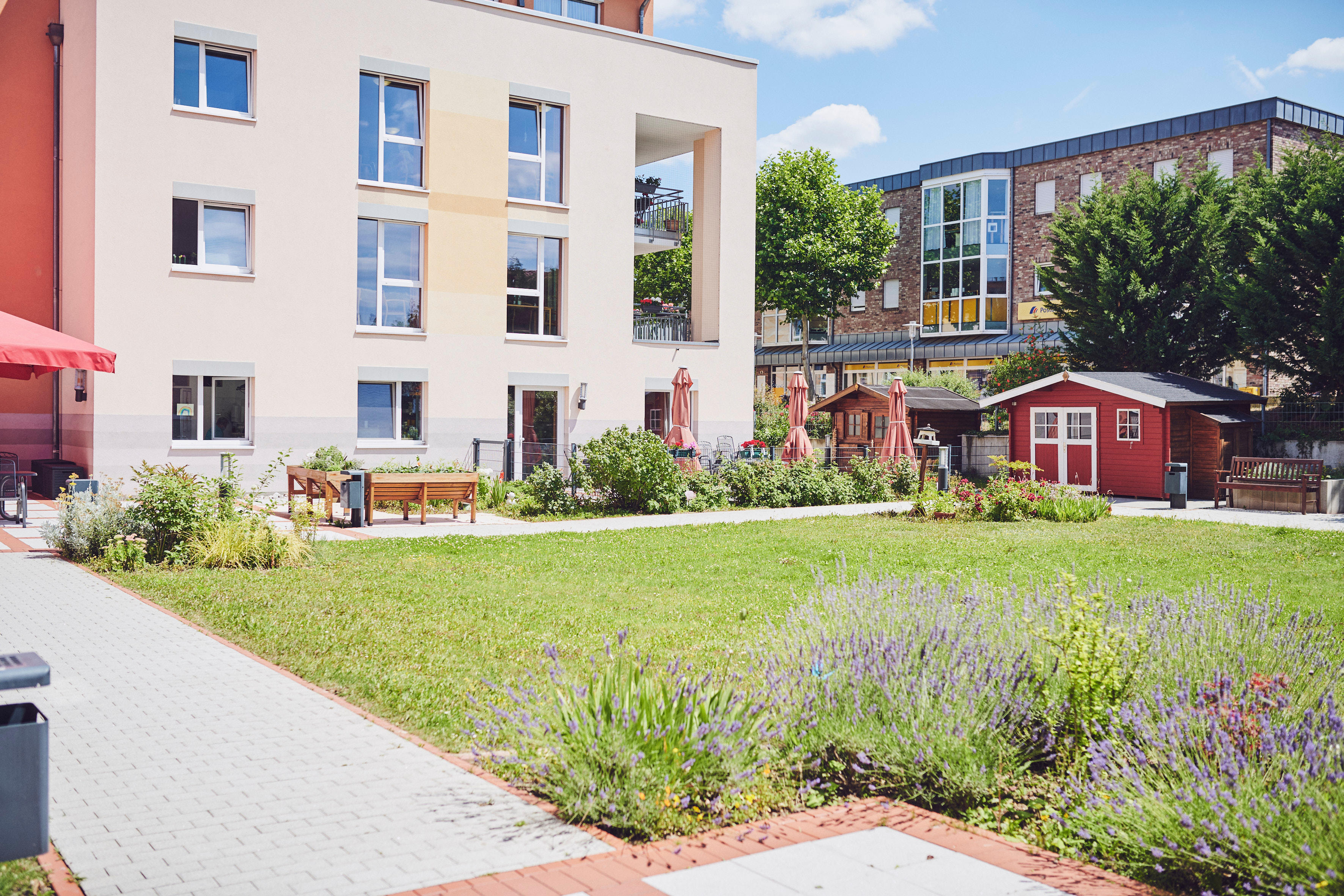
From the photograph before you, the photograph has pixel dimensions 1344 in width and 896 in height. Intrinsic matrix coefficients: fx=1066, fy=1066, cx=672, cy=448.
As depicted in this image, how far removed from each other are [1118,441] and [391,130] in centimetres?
1820

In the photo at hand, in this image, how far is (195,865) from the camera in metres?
4.18

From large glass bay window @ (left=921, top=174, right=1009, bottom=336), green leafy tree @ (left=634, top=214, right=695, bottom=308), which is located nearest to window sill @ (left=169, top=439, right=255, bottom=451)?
green leafy tree @ (left=634, top=214, right=695, bottom=308)

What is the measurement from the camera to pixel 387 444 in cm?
2308

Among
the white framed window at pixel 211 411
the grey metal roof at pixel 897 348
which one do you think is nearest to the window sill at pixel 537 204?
the white framed window at pixel 211 411

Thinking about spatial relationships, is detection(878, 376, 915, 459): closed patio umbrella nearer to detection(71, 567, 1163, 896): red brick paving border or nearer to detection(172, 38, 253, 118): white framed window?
detection(172, 38, 253, 118): white framed window

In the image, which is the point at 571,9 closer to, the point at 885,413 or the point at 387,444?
the point at 387,444

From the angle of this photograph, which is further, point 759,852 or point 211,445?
point 211,445

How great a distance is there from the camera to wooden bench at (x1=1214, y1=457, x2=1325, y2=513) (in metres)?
21.8

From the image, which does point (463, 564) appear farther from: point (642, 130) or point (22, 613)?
point (642, 130)

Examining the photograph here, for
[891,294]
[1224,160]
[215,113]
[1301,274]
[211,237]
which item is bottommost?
[211,237]

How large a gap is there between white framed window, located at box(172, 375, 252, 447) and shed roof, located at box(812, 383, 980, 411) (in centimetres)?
1629

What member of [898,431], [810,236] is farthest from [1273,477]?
[810,236]

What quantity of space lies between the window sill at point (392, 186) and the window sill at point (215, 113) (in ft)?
7.90

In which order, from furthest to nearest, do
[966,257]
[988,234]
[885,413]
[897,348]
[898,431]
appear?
[897,348]
[966,257]
[988,234]
[885,413]
[898,431]
